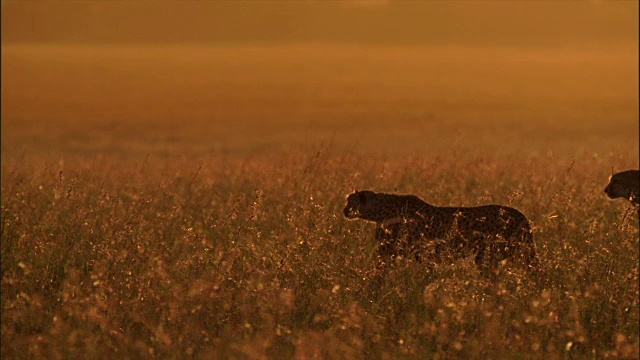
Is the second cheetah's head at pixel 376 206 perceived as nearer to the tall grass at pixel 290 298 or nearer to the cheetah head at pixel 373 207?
the cheetah head at pixel 373 207

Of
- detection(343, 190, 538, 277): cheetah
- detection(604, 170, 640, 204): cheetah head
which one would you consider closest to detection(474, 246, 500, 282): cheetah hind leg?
detection(343, 190, 538, 277): cheetah

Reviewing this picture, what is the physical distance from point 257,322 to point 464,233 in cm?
186

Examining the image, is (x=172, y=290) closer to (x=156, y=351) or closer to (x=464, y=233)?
(x=156, y=351)

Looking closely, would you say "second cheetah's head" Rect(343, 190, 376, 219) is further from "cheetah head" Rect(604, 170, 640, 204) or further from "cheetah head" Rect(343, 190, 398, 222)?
"cheetah head" Rect(604, 170, 640, 204)

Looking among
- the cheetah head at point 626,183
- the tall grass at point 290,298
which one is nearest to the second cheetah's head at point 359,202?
the tall grass at point 290,298

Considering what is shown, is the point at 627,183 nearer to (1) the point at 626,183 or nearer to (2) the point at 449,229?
(1) the point at 626,183

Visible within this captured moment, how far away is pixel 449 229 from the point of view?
23.7 feet

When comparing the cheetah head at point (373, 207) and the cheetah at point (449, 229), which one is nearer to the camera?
the cheetah at point (449, 229)

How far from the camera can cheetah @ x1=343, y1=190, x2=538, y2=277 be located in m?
6.87

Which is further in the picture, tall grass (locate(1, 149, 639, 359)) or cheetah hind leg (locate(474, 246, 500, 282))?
cheetah hind leg (locate(474, 246, 500, 282))

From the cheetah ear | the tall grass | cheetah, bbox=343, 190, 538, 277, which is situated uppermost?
the cheetah ear

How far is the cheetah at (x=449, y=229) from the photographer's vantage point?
6.87 metres

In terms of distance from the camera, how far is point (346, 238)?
25.2 ft

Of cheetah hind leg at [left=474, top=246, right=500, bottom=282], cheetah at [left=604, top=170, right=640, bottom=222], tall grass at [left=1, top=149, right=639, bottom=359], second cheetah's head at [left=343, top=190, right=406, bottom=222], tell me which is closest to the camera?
tall grass at [left=1, top=149, right=639, bottom=359]
